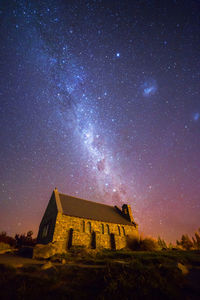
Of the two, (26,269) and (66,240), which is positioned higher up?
(66,240)

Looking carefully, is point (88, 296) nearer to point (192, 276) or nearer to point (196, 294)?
point (196, 294)

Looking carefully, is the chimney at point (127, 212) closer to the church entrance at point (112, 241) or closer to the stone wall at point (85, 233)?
the stone wall at point (85, 233)

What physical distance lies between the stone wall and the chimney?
5.92m

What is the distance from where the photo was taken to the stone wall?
18.1 metres

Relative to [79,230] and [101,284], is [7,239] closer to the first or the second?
[79,230]

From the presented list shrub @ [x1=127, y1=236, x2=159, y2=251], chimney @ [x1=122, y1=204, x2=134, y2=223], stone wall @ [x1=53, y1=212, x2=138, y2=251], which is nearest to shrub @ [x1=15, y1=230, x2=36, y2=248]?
stone wall @ [x1=53, y1=212, x2=138, y2=251]

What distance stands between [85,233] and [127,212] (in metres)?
14.6

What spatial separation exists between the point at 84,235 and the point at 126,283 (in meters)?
18.0

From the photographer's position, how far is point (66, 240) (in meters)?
18.1

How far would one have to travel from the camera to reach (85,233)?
65.4 feet

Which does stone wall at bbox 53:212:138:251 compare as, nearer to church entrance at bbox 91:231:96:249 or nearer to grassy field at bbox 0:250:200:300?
church entrance at bbox 91:231:96:249

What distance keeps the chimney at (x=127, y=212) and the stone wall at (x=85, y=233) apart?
5921 millimetres

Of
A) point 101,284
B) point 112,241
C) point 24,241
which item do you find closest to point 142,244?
point 112,241

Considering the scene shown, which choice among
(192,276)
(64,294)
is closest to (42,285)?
(64,294)
